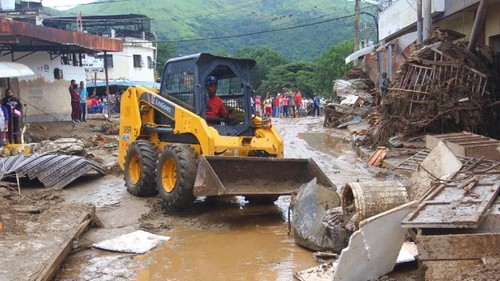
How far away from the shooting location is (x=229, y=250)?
7.00 m

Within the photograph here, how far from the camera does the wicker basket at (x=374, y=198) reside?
232 inches

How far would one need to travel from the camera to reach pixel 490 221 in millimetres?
4609

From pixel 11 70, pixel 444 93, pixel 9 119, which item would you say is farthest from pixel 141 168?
pixel 11 70

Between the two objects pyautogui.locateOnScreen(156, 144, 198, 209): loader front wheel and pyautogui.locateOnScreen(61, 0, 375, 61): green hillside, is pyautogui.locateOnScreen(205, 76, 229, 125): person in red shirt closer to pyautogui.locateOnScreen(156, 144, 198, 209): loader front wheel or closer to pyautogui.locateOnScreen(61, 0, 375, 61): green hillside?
pyautogui.locateOnScreen(156, 144, 198, 209): loader front wheel

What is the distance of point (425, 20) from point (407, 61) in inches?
87.1

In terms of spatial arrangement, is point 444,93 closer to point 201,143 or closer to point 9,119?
point 201,143

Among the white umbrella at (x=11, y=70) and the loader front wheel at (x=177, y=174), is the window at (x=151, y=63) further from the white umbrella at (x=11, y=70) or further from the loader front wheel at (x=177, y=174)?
the loader front wheel at (x=177, y=174)

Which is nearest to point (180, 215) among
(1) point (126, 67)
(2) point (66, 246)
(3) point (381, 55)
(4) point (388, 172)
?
(2) point (66, 246)

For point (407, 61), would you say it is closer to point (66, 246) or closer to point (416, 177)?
point (416, 177)

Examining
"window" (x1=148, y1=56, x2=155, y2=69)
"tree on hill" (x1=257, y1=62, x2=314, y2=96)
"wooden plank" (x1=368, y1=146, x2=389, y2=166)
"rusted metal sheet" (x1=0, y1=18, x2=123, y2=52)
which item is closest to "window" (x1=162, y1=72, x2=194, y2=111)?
"wooden plank" (x1=368, y1=146, x2=389, y2=166)

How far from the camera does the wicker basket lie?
5.90m

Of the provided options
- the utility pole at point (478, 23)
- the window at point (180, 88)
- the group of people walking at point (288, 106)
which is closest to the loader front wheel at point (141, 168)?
the window at point (180, 88)

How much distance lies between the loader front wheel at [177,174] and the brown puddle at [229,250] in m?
0.38

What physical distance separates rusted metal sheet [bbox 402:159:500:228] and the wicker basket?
17.5 inches
